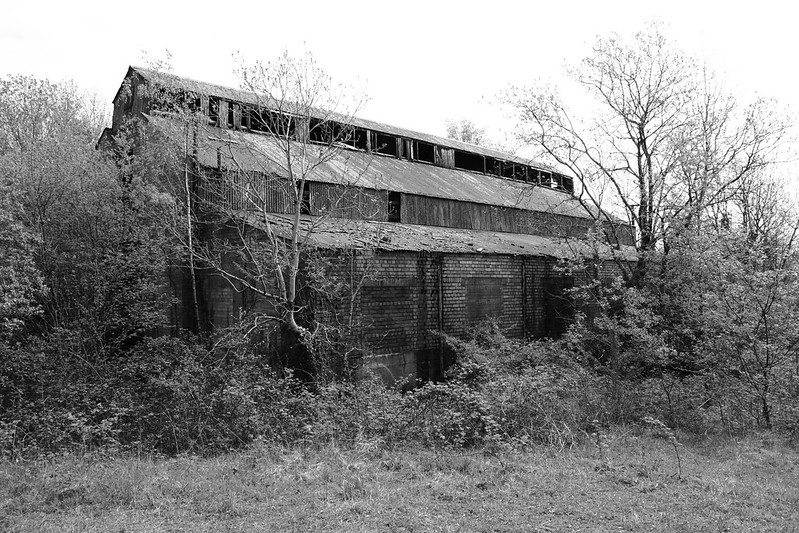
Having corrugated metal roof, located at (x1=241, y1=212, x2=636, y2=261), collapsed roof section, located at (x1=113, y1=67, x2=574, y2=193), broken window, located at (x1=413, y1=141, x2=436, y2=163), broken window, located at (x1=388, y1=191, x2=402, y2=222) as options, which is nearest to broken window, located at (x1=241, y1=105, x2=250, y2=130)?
collapsed roof section, located at (x1=113, y1=67, x2=574, y2=193)

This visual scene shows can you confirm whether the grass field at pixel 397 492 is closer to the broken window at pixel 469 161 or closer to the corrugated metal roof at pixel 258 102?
the corrugated metal roof at pixel 258 102

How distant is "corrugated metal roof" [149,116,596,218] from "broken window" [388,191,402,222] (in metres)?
0.19

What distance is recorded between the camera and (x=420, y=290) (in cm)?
1377

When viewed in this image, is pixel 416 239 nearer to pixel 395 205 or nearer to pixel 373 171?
pixel 395 205

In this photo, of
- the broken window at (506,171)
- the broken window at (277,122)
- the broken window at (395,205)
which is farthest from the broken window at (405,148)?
the broken window at (277,122)

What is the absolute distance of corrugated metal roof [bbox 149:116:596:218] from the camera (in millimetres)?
13586

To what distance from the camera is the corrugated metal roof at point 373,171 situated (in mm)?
13586

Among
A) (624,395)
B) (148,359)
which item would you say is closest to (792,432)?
(624,395)

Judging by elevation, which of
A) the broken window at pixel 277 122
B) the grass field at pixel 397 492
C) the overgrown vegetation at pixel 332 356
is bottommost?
the grass field at pixel 397 492

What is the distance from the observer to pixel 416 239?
1508 centimetres

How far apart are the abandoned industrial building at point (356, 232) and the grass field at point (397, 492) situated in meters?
5.08

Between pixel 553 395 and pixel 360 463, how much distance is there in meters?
3.60

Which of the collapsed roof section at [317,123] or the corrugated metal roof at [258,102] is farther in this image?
the corrugated metal roof at [258,102]

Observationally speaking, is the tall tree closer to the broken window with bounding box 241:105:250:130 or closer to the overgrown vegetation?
the overgrown vegetation
